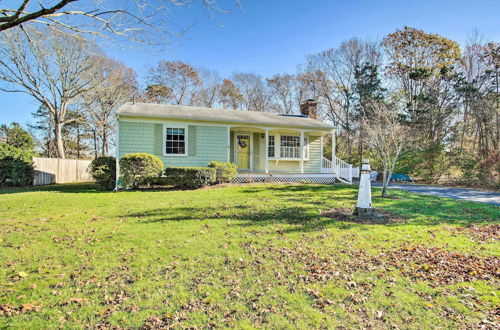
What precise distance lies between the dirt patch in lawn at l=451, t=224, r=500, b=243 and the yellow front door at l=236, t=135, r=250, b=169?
11043mm

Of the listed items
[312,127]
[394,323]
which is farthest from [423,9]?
[394,323]

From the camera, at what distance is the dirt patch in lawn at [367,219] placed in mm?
6363

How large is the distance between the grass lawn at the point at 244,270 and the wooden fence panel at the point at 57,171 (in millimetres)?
9694

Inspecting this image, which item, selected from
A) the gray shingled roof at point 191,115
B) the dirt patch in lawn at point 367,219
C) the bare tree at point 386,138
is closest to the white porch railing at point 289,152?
the gray shingled roof at point 191,115

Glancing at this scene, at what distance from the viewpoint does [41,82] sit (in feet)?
63.7

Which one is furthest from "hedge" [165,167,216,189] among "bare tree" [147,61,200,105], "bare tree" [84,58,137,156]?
"bare tree" [147,61,200,105]

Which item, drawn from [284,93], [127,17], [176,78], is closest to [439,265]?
[127,17]

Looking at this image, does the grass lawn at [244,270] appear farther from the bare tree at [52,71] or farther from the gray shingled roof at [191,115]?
the bare tree at [52,71]

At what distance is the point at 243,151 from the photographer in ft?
51.9

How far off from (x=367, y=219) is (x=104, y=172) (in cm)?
1005

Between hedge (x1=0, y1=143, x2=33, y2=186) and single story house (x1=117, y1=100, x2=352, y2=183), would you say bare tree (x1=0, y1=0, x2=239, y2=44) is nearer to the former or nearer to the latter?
single story house (x1=117, y1=100, x2=352, y2=183)

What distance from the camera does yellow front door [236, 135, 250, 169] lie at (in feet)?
51.6

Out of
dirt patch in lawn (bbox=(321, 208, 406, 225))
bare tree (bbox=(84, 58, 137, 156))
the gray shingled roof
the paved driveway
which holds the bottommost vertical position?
dirt patch in lawn (bbox=(321, 208, 406, 225))

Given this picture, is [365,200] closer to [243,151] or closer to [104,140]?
[243,151]
